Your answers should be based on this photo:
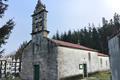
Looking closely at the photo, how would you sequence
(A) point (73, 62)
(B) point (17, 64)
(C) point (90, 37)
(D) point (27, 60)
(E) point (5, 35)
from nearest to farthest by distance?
(E) point (5, 35), (A) point (73, 62), (D) point (27, 60), (B) point (17, 64), (C) point (90, 37)

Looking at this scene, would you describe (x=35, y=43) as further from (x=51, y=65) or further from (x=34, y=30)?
(x=51, y=65)

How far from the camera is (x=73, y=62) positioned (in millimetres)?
26625

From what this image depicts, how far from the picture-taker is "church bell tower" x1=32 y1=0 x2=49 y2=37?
2559 centimetres

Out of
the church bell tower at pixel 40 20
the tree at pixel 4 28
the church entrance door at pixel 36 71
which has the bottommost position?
the church entrance door at pixel 36 71

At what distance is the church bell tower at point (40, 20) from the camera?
84.0 ft

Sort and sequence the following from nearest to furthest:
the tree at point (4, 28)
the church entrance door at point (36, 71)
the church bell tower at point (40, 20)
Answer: the tree at point (4, 28) → the church bell tower at point (40, 20) → the church entrance door at point (36, 71)

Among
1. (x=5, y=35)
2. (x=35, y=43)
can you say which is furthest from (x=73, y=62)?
(x=5, y=35)

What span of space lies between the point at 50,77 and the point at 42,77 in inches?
55.5

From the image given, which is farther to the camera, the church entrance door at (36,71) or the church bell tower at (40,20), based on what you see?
the church entrance door at (36,71)

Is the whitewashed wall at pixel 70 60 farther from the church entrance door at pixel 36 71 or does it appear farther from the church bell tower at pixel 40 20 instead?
the church entrance door at pixel 36 71

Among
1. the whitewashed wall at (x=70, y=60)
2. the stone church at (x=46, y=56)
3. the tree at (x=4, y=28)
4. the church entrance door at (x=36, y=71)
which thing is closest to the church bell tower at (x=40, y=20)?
the stone church at (x=46, y=56)

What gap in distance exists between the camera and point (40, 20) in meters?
26.2

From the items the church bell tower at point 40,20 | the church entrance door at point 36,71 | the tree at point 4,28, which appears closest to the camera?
the tree at point 4,28

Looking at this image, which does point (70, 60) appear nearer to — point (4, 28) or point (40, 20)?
point (40, 20)
